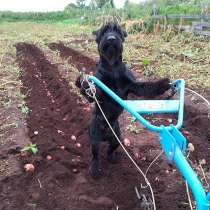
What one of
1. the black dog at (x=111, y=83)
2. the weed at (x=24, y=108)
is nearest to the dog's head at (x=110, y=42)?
the black dog at (x=111, y=83)

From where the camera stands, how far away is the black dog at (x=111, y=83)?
381 centimetres

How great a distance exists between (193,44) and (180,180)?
954 cm

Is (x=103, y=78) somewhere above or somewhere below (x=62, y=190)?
above

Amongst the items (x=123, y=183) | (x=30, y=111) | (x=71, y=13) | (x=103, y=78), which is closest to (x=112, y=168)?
(x=123, y=183)

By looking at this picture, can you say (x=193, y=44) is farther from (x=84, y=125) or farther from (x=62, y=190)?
(x=62, y=190)

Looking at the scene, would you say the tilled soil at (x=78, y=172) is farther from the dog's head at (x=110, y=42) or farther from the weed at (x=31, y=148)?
the dog's head at (x=110, y=42)

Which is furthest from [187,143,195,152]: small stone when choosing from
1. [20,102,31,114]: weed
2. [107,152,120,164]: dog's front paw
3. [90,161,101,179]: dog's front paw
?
[20,102,31,114]: weed

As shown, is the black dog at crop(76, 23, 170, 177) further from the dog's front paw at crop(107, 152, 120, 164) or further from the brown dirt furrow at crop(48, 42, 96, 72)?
the brown dirt furrow at crop(48, 42, 96, 72)

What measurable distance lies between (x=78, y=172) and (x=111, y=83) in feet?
3.70

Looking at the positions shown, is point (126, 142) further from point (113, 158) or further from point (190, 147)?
point (190, 147)

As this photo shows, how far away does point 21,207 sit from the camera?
3795mm

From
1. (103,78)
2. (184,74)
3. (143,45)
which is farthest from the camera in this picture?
(143,45)

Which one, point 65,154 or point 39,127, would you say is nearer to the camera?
point 65,154

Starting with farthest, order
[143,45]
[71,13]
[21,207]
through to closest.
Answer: [71,13] → [143,45] → [21,207]
